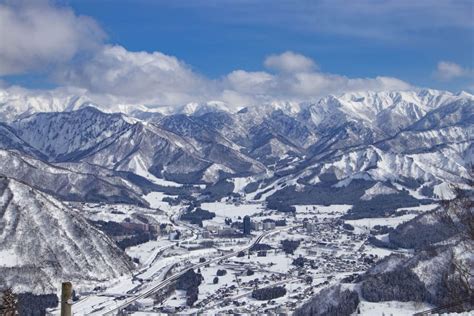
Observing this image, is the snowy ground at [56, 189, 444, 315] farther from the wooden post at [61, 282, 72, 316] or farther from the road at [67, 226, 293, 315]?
the wooden post at [61, 282, 72, 316]

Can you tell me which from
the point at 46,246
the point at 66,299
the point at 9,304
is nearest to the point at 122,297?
the point at 46,246

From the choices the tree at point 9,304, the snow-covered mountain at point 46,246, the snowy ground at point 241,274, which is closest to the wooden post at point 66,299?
the tree at point 9,304

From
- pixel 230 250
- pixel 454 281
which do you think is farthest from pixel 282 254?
pixel 454 281

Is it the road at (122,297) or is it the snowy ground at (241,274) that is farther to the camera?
the road at (122,297)

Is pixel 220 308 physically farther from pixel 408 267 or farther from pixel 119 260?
pixel 119 260

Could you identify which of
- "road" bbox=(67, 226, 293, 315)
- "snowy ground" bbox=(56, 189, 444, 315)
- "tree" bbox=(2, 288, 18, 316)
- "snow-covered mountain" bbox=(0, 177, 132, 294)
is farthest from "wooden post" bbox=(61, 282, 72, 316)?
"snow-covered mountain" bbox=(0, 177, 132, 294)

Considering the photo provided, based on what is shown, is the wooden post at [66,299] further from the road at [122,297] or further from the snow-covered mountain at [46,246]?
the snow-covered mountain at [46,246]

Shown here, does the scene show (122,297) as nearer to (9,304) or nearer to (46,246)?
(46,246)

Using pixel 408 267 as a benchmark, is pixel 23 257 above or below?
above
